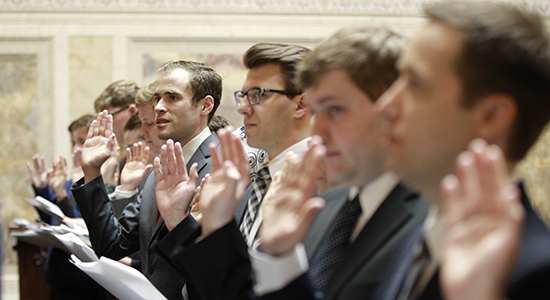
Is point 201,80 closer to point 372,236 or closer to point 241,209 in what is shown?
point 241,209

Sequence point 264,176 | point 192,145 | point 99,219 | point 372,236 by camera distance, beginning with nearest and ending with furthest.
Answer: point 372,236 → point 264,176 → point 99,219 → point 192,145

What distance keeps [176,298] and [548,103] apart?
224 centimetres

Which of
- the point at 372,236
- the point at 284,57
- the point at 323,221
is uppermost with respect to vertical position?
the point at 284,57

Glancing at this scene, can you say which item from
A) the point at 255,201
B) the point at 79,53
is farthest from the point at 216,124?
the point at 79,53

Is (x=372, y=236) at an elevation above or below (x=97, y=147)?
above

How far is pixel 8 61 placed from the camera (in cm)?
762

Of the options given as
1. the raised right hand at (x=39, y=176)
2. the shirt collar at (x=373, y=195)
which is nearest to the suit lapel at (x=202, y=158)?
the shirt collar at (x=373, y=195)

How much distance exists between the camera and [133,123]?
5.29 meters

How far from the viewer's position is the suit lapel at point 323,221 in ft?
5.75

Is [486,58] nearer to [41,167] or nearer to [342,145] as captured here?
[342,145]

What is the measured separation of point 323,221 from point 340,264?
312 mm

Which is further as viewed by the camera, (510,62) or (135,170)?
(135,170)

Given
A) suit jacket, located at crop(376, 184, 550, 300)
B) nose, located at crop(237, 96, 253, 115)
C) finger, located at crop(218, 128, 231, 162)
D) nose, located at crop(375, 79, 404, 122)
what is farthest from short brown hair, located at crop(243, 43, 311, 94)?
suit jacket, located at crop(376, 184, 550, 300)

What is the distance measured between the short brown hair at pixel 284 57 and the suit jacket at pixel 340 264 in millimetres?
900
